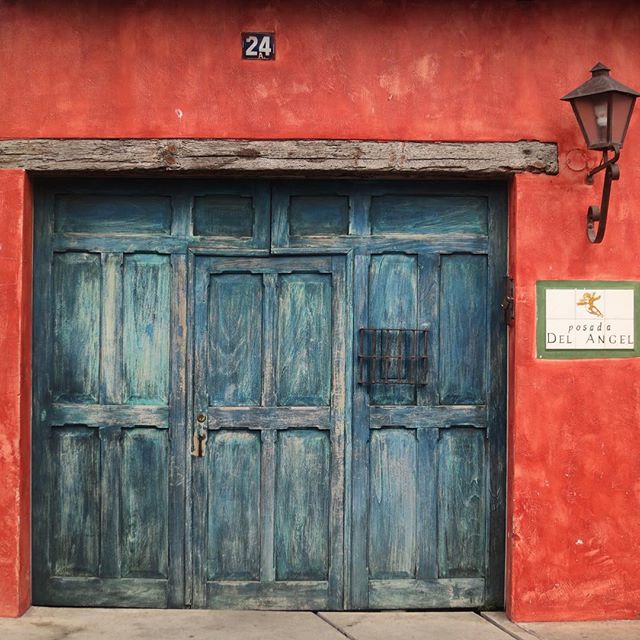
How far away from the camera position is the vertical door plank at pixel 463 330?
16.3ft

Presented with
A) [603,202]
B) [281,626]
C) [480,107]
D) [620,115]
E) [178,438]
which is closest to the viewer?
[620,115]

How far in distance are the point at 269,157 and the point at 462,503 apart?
6.90 feet

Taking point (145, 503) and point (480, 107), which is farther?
point (145, 503)

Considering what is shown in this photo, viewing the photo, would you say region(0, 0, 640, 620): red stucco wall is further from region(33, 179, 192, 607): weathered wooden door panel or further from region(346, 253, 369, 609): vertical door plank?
region(346, 253, 369, 609): vertical door plank

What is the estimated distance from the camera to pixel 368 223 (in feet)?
16.3

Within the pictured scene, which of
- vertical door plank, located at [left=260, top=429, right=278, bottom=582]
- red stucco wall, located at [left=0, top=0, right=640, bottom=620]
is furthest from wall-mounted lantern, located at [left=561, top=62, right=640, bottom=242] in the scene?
vertical door plank, located at [left=260, top=429, right=278, bottom=582]

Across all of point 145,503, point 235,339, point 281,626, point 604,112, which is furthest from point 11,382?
point 604,112

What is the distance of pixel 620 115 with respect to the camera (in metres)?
4.40

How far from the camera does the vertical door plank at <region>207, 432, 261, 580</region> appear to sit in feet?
16.3

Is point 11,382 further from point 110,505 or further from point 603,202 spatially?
point 603,202

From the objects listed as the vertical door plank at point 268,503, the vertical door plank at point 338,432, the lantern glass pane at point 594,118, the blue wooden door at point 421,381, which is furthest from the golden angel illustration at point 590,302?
the vertical door plank at point 268,503

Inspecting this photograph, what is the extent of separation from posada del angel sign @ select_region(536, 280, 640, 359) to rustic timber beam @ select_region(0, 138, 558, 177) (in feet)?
2.10

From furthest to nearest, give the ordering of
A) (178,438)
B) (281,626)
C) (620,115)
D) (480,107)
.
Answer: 1. (178,438)
2. (480,107)
3. (281,626)
4. (620,115)

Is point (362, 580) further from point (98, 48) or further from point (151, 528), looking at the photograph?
point (98, 48)
